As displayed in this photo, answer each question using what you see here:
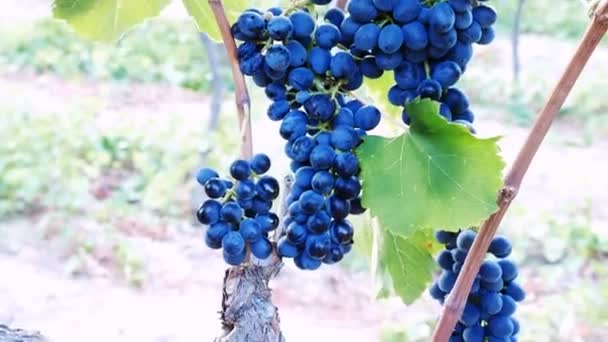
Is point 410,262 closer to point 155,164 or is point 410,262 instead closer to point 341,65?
point 341,65

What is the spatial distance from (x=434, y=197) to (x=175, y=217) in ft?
10.4

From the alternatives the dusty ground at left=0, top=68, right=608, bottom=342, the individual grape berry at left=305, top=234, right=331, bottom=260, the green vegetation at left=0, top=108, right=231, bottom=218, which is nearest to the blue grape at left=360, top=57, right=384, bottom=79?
the individual grape berry at left=305, top=234, right=331, bottom=260

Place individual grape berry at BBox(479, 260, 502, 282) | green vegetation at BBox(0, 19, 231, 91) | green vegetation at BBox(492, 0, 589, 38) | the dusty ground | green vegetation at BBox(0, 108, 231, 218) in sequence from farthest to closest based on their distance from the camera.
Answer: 1. green vegetation at BBox(492, 0, 589, 38)
2. green vegetation at BBox(0, 19, 231, 91)
3. green vegetation at BBox(0, 108, 231, 218)
4. the dusty ground
5. individual grape berry at BBox(479, 260, 502, 282)

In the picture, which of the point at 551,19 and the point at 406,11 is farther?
the point at 551,19

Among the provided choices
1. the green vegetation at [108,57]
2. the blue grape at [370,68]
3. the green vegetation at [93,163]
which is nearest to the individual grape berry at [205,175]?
the blue grape at [370,68]

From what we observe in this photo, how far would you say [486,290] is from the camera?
580 millimetres

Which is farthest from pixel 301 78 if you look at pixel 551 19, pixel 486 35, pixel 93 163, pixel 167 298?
pixel 551 19

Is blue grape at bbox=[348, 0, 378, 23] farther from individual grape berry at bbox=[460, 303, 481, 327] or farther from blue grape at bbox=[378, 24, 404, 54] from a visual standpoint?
individual grape berry at bbox=[460, 303, 481, 327]

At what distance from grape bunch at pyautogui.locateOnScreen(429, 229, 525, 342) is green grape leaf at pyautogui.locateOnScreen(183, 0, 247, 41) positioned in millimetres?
232

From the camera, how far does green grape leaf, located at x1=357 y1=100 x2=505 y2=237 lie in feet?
1.54

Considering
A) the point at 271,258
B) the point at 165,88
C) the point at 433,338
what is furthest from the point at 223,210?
the point at 165,88

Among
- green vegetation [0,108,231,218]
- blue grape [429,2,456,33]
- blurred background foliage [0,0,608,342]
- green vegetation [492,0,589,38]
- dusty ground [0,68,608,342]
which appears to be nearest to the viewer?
blue grape [429,2,456,33]

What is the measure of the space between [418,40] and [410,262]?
0.21m

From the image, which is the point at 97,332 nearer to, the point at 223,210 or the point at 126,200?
the point at 126,200
